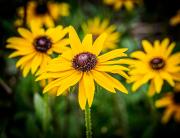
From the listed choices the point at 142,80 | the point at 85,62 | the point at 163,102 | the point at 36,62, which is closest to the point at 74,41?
the point at 85,62

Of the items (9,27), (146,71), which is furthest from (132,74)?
(9,27)

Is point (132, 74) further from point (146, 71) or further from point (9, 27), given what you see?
point (9, 27)

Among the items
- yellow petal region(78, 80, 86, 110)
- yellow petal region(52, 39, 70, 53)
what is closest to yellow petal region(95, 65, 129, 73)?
yellow petal region(78, 80, 86, 110)

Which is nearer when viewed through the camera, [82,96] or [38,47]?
[82,96]

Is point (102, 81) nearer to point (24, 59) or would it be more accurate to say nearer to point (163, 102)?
point (24, 59)

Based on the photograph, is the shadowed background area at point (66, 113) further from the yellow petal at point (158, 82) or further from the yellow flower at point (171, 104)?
the yellow petal at point (158, 82)

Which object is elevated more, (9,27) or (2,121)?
(9,27)
